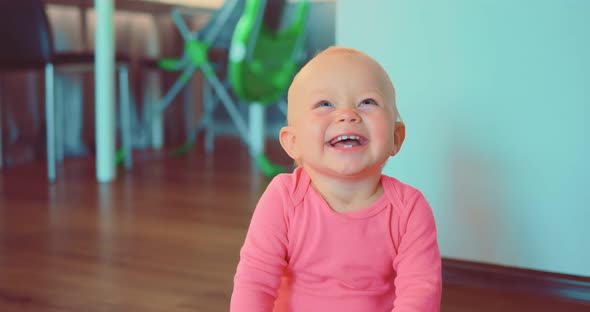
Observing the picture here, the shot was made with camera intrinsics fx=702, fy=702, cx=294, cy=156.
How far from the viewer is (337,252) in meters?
0.97

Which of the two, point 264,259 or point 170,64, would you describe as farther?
point 170,64

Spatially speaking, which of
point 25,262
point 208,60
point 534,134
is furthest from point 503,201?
point 208,60

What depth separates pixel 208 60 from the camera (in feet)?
11.1

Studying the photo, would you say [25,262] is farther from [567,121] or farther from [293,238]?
[567,121]

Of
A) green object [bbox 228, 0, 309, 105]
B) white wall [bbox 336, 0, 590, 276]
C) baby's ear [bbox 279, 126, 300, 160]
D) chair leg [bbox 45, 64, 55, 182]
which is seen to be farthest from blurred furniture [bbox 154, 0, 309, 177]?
baby's ear [bbox 279, 126, 300, 160]

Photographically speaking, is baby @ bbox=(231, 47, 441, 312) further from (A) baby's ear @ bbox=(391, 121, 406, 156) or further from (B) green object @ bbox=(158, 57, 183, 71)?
(B) green object @ bbox=(158, 57, 183, 71)

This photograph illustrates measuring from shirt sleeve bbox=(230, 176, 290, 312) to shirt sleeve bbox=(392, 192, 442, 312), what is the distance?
0.54ft

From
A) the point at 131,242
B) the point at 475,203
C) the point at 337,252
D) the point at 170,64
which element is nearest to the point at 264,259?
the point at 337,252

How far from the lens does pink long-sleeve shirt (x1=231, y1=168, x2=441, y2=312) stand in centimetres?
97

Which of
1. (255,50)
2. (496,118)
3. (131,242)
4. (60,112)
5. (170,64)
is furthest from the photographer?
(60,112)

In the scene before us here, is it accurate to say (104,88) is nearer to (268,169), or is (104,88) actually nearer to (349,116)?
(268,169)

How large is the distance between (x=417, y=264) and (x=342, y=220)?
12 cm

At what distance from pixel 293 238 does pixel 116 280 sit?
A: 0.68m

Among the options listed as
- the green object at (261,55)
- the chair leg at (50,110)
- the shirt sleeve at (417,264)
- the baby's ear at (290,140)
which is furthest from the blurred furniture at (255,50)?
the shirt sleeve at (417,264)
